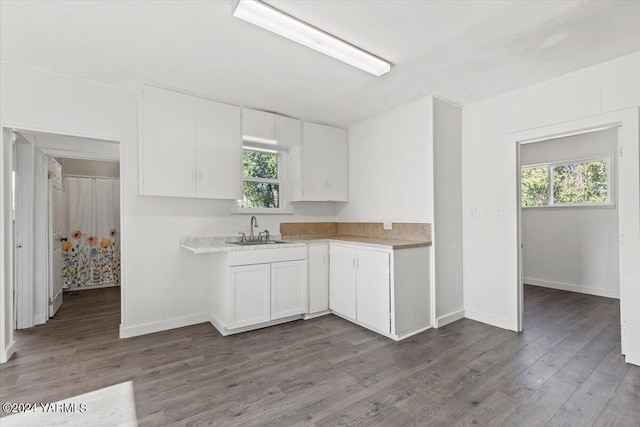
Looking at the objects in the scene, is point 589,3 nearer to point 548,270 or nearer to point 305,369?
point 305,369

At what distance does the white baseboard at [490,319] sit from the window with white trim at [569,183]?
272 cm

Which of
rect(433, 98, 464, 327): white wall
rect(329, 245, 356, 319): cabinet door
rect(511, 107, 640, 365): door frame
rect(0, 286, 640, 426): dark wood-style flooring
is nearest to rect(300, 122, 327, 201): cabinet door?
rect(329, 245, 356, 319): cabinet door

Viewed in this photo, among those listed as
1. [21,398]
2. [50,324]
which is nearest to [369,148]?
[21,398]

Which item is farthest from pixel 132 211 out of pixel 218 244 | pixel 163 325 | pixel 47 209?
pixel 47 209

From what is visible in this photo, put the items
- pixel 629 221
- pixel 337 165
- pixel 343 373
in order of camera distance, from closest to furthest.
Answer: pixel 343 373
pixel 629 221
pixel 337 165

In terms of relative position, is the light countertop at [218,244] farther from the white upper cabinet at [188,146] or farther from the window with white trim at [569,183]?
the window with white trim at [569,183]

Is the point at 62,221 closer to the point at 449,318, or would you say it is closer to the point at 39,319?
the point at 39,319

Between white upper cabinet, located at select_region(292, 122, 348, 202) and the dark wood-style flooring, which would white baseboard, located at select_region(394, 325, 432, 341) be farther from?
white upper cabinet, located at select_region(292, 122, 348, 202)

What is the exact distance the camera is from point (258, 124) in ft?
12.3

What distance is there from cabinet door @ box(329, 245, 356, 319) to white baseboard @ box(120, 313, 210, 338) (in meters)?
1.47

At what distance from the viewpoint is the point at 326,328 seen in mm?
3330

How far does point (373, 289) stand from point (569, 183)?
3.94m

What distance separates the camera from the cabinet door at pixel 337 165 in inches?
170

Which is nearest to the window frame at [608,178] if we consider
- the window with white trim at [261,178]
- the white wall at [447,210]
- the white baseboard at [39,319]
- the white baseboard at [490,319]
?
the white wall at [447,210]
